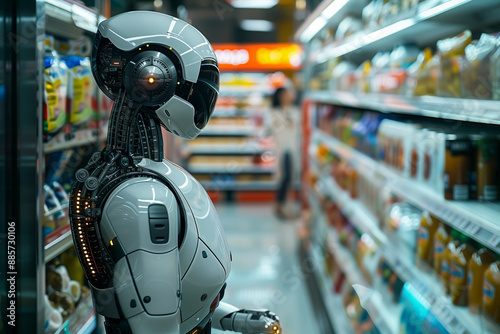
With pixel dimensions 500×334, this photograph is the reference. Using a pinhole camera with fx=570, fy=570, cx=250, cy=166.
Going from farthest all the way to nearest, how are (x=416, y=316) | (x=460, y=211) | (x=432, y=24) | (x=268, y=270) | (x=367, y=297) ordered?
(x=268, y=270) < (x=367, y=297) < (x=432, y=24) < (x=416, y=316) < (x=460, y=211)

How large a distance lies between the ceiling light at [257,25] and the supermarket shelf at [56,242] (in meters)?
9.74

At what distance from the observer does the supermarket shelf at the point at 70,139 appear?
1831mm

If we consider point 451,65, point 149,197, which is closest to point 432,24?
point 451,65

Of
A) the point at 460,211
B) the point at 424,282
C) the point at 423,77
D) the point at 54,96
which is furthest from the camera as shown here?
the point at 423,77

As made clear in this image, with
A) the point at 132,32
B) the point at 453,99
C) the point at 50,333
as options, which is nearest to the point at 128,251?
the point at 132,32

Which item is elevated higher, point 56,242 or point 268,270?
point 56,242

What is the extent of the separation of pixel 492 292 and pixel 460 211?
257 millimetres

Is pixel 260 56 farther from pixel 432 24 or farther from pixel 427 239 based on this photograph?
pixel 427 239

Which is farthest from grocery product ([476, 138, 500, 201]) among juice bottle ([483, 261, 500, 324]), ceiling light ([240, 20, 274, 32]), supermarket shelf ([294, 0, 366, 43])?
ceiling light ([240, 20, 274, 32])

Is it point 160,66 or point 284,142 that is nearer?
point 160,66

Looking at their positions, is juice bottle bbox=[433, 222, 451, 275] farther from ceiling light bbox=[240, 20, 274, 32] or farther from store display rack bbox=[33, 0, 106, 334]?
ceiling light bbox=[240, 20, 274, 32]

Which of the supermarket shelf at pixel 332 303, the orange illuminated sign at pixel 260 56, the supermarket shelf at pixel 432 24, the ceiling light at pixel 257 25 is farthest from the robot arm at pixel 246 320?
the ceiling light at pixel 257 25

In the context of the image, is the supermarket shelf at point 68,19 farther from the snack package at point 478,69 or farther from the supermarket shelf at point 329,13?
the supermarket shelf at point 329,13

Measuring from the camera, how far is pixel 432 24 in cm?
261
